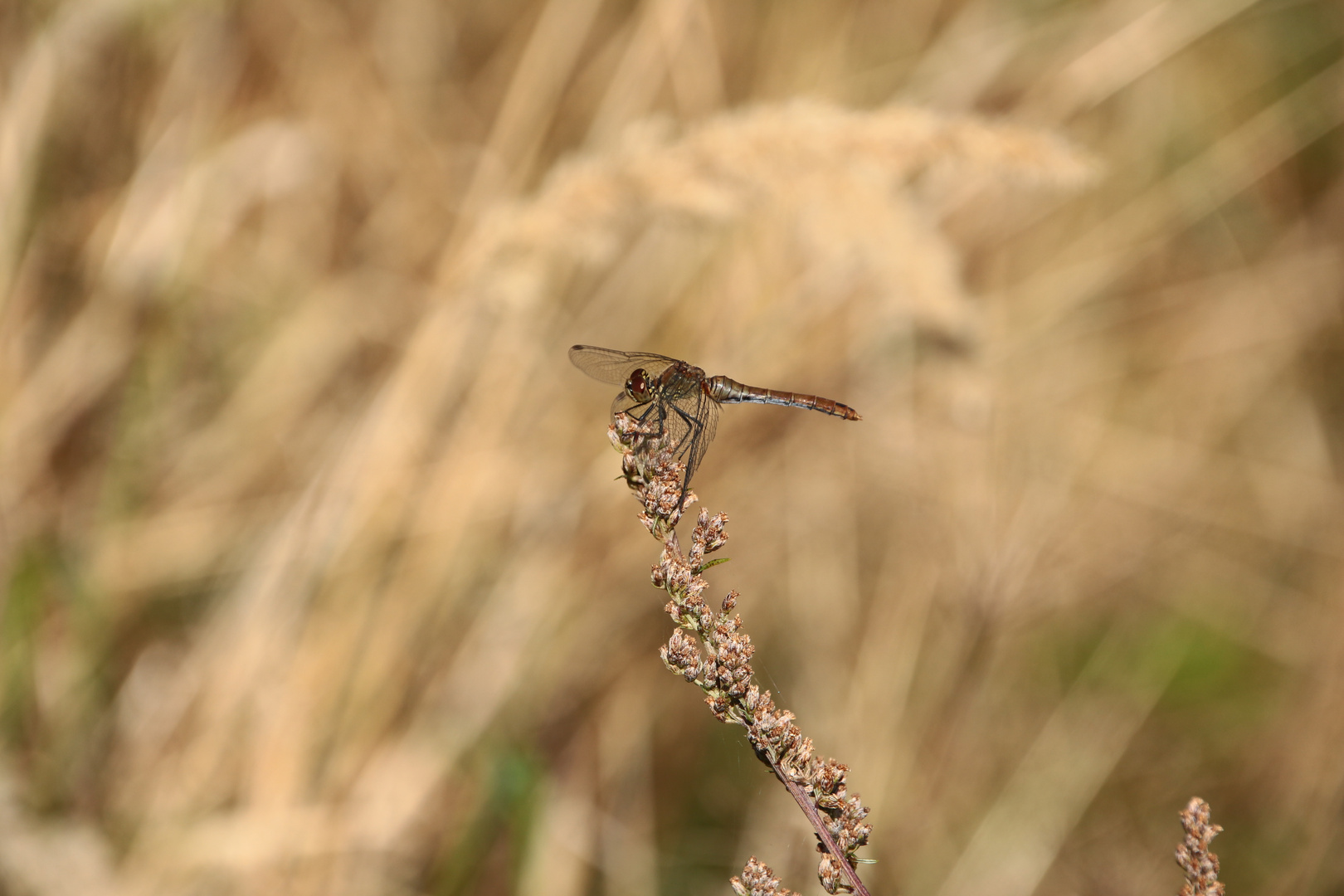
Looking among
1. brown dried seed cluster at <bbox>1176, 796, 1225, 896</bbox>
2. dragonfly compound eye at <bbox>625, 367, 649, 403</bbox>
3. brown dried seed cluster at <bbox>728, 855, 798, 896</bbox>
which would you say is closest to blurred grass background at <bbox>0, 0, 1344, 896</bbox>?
dragonfly compound eye at <bbox>625, 367, 649, 403</bbox>

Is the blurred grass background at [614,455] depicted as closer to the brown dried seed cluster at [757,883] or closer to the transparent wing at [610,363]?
the transparent wing at [610,363]

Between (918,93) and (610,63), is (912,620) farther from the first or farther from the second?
(610,63)

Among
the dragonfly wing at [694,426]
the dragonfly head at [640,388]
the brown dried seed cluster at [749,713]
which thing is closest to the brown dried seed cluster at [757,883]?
the brown dried seed cluster at [749,713]

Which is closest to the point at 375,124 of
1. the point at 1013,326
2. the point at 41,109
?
the point at 41,109

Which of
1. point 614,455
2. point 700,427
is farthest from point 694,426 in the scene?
point 614,455

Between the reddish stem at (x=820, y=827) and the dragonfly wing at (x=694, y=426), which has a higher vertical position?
the dragonfly wing at (x=694, y=426)
